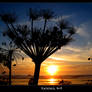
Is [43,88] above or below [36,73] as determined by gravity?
above

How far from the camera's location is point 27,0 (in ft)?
6.23

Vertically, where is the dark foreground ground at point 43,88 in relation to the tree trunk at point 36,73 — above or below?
above

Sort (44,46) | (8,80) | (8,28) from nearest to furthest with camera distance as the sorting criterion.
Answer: (44,46) → (8,28) → (8,80)

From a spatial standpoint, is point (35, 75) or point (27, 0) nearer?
point (27, 0)

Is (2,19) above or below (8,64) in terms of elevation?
above

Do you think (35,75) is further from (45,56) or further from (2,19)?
(2,19)

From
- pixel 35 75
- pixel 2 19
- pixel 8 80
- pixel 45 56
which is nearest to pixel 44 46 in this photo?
pixel 45 56

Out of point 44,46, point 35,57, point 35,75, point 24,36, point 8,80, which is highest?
point 24,36

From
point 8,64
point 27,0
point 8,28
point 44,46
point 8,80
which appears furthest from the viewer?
point 8,64

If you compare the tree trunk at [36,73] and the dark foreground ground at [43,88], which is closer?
the dark foreground ground at [43,88]

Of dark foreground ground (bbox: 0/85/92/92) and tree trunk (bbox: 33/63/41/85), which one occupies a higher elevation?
dark foreground ground (bbox: 0/85/92/92)

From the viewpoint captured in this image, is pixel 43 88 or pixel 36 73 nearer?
pixel 43 88

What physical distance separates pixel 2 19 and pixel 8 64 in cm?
545

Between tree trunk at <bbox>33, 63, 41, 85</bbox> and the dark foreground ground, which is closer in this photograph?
the dark foreground ground
